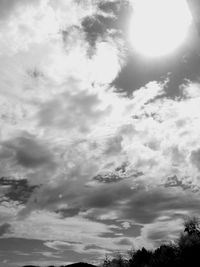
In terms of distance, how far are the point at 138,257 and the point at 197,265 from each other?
51122mm

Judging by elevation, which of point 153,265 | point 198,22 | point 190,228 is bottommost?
point 198,22

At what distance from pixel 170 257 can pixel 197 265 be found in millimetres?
17315

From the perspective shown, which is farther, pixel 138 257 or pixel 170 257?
pixel 138 257

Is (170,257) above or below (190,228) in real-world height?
below

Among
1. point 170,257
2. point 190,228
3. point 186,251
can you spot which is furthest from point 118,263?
point 186,251

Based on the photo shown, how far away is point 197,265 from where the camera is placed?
69.9m

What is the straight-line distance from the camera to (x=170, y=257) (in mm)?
86562

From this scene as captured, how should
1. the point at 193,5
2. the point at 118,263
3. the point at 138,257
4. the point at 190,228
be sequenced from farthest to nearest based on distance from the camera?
the point at 118,263, the point at 138,257, the point at 190,228, the point at 193,5

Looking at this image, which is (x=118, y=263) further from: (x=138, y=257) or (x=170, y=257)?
(x=170, y=257)

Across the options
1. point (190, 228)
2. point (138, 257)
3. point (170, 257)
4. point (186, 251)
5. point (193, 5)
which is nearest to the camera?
point (193, 5)

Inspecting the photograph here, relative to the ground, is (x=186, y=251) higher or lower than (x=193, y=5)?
higher

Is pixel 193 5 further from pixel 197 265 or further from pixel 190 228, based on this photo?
pixel 190 228

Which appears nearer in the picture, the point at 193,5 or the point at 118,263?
the point at 193,5

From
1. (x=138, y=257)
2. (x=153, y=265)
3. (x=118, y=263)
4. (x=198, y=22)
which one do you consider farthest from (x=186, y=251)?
(x=198, y=22)
